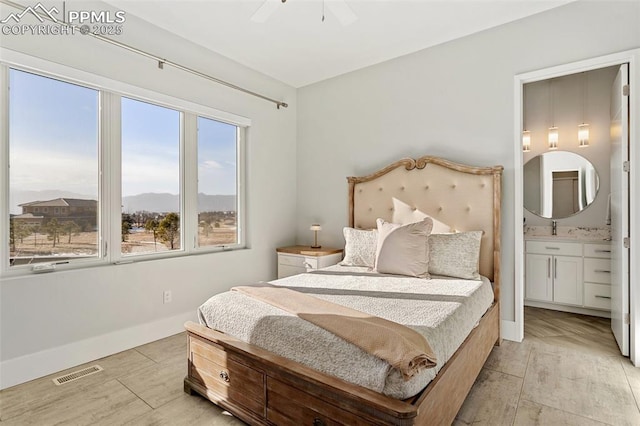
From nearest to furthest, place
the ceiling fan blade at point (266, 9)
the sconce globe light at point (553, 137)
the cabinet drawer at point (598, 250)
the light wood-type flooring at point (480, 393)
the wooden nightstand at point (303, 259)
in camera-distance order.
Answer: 1. the light wood-type flooring at point (480, 393)
2. the ceiling fan blade at point (266, 9)
3. the cabinet drawer at point (598, 250)
4. the wooden nightstand at point (303, 259)
5. the sconce globe light at point (553, 137)

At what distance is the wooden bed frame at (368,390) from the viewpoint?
1387 mm

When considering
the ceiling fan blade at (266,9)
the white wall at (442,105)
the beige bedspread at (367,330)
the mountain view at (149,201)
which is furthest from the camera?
the white wall at (442,105)

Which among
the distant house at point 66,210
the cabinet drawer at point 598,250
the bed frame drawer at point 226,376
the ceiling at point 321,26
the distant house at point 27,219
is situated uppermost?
the ceiling at point 321,26

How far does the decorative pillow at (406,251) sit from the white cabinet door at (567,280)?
1960 mm

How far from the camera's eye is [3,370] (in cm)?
222

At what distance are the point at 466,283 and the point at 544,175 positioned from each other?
2514mm

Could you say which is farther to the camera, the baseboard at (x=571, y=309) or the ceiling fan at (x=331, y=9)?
the baseboard at (x=571, y=309)

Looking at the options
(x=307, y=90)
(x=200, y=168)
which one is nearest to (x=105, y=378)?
(x=200, y=168)

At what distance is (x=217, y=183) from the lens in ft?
12.3

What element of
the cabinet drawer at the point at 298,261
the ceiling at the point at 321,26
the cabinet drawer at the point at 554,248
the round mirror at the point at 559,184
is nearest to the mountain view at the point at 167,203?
the cabinet drawer at the point at 298,261

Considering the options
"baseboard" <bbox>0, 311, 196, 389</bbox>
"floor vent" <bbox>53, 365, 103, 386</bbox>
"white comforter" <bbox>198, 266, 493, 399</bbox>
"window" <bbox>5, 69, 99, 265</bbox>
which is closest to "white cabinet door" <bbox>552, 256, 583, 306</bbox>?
"white comforter" <bbox>198, 266, 493, 399</bbox>

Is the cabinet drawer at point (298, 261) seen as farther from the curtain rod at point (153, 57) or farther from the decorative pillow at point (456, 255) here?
the curtain rod at point (153, 57)

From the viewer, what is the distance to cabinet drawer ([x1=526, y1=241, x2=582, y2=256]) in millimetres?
3654

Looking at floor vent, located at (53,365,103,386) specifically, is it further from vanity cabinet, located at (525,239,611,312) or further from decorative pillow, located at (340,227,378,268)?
vanity cabinet, located at (525,239,611,312)
